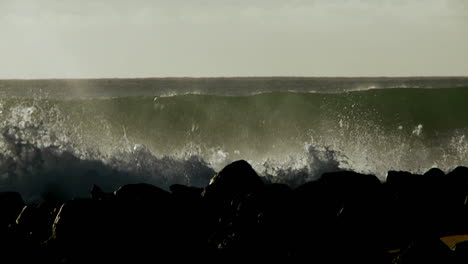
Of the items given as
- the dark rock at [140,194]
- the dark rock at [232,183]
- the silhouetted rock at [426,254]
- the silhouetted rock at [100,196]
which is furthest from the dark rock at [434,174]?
the silhouetted rock at [100,196]

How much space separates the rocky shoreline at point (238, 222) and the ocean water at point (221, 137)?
13.0 feet

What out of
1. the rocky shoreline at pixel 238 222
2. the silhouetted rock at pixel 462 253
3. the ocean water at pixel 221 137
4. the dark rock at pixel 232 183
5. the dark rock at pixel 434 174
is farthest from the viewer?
the ocean water at pixel 221 137

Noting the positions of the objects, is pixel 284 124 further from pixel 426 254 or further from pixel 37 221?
pixel 426 254

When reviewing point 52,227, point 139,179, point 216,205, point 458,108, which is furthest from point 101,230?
point 458,108

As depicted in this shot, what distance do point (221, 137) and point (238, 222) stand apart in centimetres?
1231

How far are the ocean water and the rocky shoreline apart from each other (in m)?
3.97

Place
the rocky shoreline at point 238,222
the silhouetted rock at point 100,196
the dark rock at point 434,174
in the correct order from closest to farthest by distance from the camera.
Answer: the rocky shoreline at point 238,222
the silhouetted rock at point 100,196
the dark rock at point 434,174

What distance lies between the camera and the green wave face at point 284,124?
21406 mm

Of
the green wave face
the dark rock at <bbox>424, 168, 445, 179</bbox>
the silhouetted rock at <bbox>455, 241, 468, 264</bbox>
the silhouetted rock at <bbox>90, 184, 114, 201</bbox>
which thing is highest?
the silhouetted rock at <bbox>455, 241, 468, 264</bbox>

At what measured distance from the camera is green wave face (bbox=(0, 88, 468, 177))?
21.4 meters

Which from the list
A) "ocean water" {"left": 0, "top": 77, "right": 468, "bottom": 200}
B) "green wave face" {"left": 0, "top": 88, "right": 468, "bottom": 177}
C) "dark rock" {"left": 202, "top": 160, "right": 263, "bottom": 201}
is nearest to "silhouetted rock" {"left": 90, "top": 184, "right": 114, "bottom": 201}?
"dark rock" {"left": 202, "top": 160, "right": 263, "bottom": 201}

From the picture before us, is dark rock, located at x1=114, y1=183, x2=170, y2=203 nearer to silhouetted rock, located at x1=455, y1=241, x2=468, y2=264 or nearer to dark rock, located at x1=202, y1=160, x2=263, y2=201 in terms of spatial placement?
dark rock, located at x1=202, y1=160, x2=263, y2=201

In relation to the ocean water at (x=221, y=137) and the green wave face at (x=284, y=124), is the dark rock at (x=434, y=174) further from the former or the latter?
the green wave face at (x=284, y=124)

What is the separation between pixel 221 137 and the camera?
2244 cm
